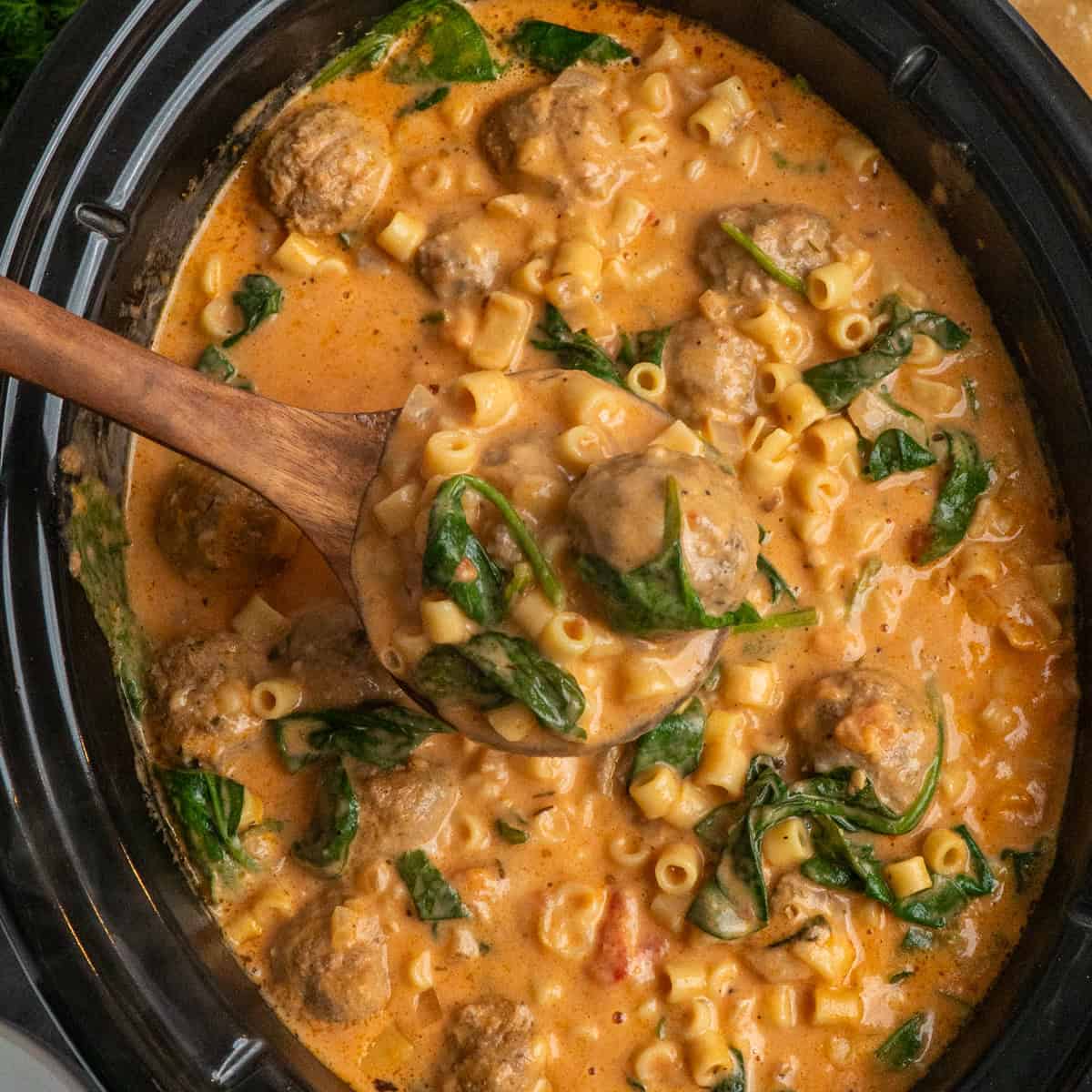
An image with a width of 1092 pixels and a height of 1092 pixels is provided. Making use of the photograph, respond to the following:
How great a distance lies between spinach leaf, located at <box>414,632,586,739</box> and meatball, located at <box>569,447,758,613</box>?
13.3 inches

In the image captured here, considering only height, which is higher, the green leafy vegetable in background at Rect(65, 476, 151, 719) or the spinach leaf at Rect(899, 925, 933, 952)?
the green leafy vegetable in background at Rect(65, 476, 151, 719)

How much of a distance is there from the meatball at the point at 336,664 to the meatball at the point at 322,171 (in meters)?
1.27

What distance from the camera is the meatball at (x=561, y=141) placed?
14.0 ft

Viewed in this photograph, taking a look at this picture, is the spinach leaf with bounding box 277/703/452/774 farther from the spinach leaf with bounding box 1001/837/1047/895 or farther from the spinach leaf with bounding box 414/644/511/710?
the spinach leaf with bounding box 1001/837/1047/895

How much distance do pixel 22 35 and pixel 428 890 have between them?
3184 millimetres

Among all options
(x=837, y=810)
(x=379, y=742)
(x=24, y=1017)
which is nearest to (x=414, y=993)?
(x=379, y=742)

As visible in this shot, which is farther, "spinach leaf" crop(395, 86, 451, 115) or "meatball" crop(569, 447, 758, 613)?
"spinach leaf" crop(395, 86, 451, 115)

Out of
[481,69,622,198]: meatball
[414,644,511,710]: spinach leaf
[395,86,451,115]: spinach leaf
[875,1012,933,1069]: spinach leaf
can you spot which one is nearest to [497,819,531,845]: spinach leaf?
[414,644,511,710]: spinach leaf

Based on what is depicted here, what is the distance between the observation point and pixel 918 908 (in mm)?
4215

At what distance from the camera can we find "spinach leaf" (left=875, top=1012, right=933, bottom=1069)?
427cm

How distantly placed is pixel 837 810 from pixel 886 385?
53.3 inches

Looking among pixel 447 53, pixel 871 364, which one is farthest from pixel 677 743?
pixel 447 53

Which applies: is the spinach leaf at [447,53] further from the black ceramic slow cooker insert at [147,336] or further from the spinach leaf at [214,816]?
the spinach leaf at [214,816]

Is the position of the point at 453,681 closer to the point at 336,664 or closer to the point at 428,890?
the point at 336,664
